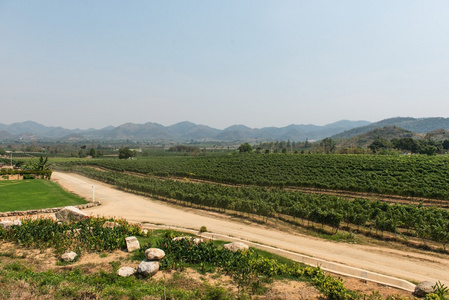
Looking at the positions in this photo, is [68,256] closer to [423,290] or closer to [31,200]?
[423,290]

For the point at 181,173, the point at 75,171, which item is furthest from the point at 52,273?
the point at 75,171

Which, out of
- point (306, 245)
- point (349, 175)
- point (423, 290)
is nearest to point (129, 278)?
point (423, 290)

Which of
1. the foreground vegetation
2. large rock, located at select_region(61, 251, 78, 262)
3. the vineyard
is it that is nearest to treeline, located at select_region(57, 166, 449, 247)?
the vineyard

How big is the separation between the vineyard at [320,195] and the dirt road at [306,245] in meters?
2.18

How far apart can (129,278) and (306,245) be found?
1098 cm

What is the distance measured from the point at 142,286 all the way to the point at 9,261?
22.2 ft

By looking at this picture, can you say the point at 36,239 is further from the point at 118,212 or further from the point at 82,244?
the point at 118,212

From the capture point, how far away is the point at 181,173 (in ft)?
175

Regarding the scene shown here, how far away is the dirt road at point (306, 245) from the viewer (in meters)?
12.6

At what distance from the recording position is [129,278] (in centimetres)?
930

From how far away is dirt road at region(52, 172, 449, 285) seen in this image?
1259 cm

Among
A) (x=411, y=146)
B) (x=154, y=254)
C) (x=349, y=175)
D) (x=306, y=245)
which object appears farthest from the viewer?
(x=411, y=146)

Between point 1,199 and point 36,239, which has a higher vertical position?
point 36,239

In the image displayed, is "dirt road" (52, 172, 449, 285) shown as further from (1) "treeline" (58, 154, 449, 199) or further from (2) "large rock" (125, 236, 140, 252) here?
(1) "treeline" (58, 154, 449, 199)
